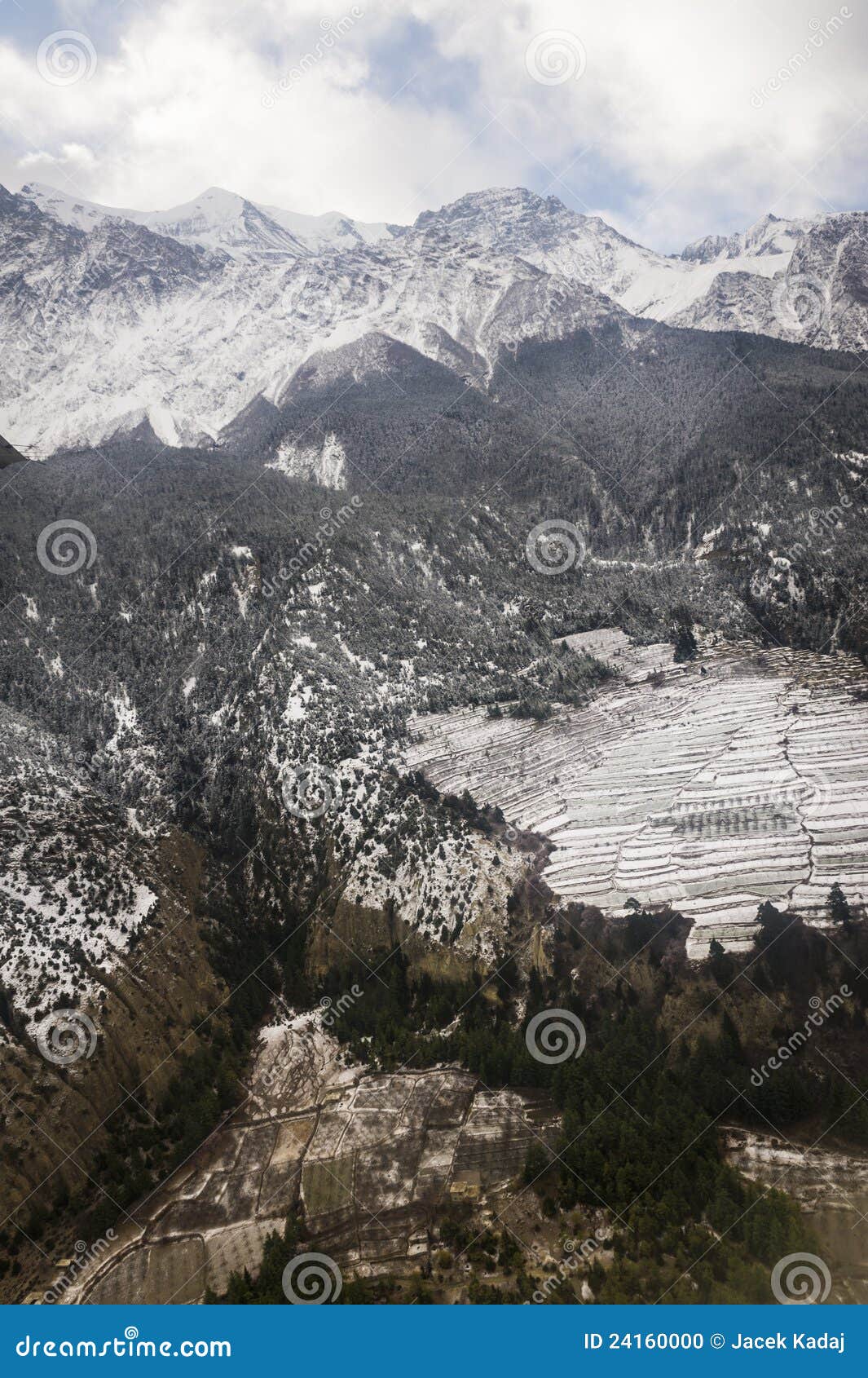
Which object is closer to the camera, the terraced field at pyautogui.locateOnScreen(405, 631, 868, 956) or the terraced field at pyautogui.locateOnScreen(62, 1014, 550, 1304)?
the terraced field at pyautogui.locateOnScreen(62, 1014, 550, 1304)

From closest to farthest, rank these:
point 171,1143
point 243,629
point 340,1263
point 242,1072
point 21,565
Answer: point 340,1263 → point 171,1143 → point 242,1072 → point 243,629 → point 21,565

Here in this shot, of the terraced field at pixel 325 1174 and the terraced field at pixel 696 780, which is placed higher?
the terraced field at pixel 696 780

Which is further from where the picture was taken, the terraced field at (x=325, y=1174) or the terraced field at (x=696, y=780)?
the terraced field at (x=696, y=780)

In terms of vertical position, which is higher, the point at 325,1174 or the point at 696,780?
the point at 696,780

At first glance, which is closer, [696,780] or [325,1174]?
[325,1174]

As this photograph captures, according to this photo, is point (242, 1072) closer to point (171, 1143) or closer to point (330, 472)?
point (171, 1143)

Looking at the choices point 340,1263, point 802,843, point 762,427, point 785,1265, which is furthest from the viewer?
point 762,427

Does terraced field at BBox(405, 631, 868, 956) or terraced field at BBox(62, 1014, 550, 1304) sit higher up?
terraced field at BBox(405, 631, 868, 956)

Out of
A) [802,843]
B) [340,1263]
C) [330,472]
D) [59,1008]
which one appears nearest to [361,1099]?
[340,1263]
